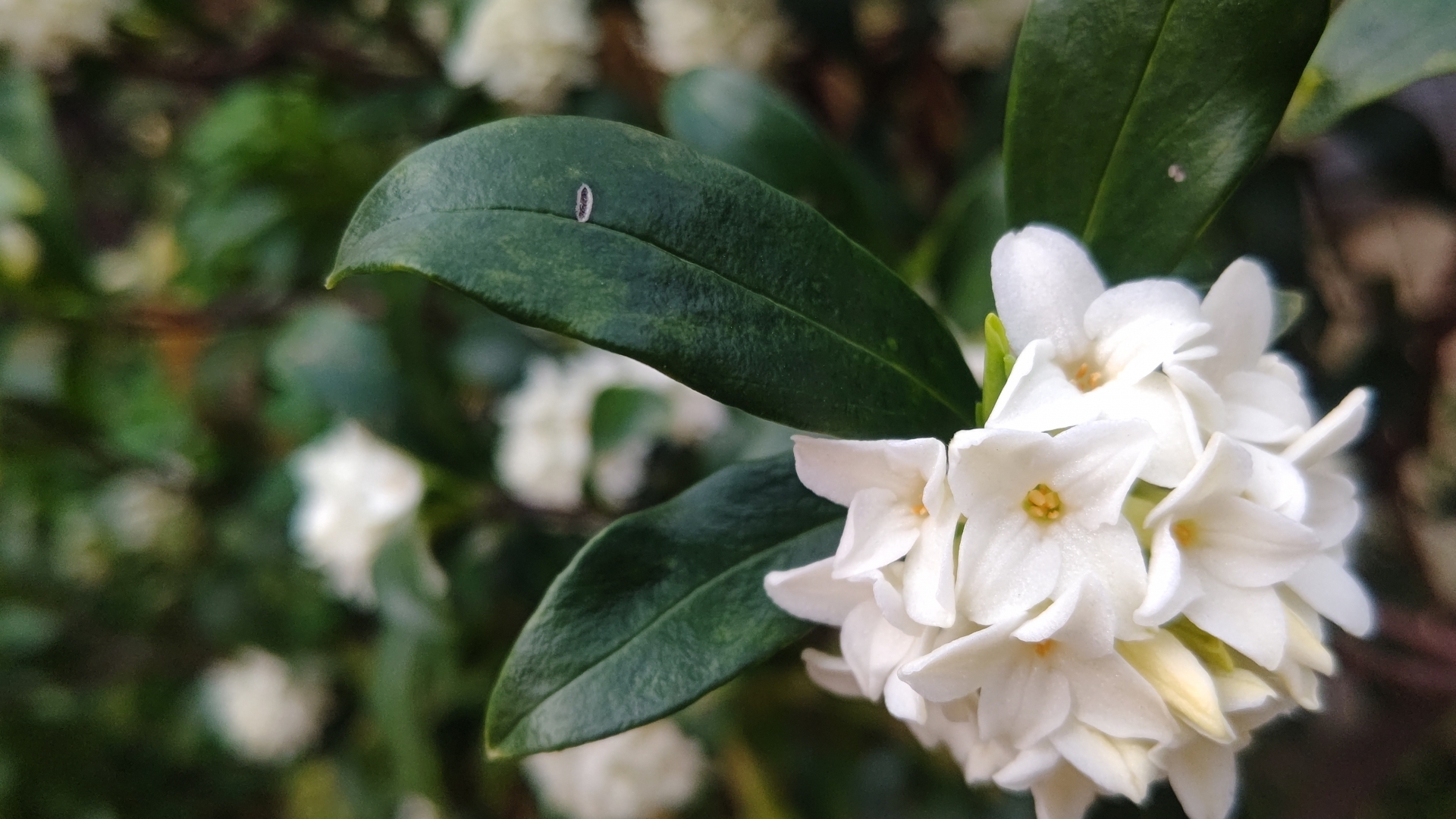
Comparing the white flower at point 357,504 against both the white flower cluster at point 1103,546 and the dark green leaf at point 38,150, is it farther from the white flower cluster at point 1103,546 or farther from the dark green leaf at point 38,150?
the white flower cluster at point 1103,546

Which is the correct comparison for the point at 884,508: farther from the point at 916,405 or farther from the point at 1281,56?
the point at 1281,56

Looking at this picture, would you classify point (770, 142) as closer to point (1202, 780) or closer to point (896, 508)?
point (896, 508)

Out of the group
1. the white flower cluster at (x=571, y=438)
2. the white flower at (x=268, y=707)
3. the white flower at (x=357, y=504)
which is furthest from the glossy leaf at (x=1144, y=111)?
the white flower at (x=268, y=707)

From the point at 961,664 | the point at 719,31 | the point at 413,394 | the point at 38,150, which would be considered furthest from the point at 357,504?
the point at 961,664

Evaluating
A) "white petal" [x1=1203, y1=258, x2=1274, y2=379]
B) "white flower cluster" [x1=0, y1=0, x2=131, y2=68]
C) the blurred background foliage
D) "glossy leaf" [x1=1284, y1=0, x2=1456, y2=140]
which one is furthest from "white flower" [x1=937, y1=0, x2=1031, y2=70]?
"white flower cluster" [x1=0, y1=0, x2=131, y2=68]

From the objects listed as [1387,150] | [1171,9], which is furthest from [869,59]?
[1171,9]

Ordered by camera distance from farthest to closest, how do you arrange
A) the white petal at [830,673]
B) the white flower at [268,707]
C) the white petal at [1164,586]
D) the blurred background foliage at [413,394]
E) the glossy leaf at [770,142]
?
the white flower at [268,707]
the blurred background foliage at [413,394]
the glossy leaf at [770,142]
the white petal at [830,673]
the white petal at [1164,586]

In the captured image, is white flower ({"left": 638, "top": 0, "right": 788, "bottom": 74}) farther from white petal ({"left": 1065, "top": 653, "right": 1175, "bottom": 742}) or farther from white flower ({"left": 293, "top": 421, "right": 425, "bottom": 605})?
white petal ({"left": 1065, "top": 653, "right": 1175, "bottom": 742})
